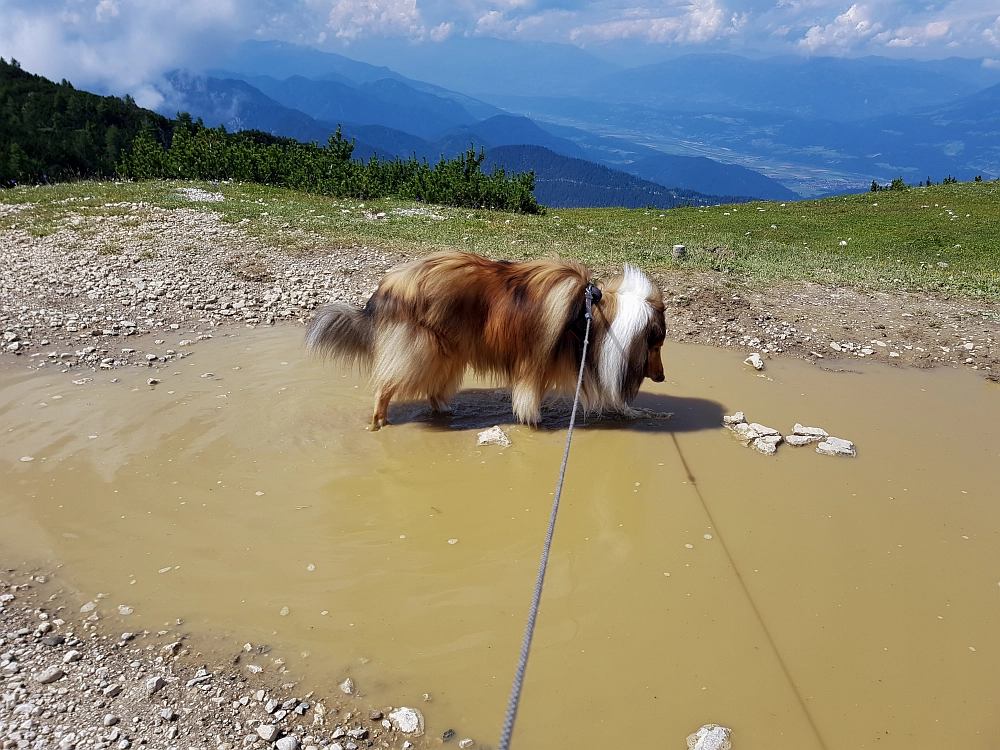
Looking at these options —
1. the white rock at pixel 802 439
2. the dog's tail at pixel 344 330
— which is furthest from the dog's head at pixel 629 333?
the dog's tail at pixel 344 330

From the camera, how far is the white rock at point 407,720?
9.25 ft

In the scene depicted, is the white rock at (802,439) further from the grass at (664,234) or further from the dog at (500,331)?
the grass at (664,234)

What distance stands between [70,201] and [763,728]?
1980cm

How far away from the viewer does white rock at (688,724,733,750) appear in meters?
2.76

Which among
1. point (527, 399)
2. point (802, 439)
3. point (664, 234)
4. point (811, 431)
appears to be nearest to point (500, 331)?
point (527, 399)

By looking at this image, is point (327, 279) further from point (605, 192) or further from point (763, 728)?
point (605, 192)

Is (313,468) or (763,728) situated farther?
(313,468)

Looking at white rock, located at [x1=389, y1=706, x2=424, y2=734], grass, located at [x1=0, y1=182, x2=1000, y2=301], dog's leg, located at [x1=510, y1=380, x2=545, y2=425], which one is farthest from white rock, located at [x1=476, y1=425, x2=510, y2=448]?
grass, located at [x1=0, y1=182, x2=1000, y2=301]

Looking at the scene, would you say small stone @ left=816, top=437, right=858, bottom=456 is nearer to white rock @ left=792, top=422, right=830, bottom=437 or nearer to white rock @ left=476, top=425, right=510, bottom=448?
white rock @ left=792, top=422, right=830, bottom=437

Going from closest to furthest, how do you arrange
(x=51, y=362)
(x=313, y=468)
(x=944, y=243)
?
(x=313, y=468) → (x=51, y=362) → (x=944, y=243)

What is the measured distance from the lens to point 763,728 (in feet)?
9.49

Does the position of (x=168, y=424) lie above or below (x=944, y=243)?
below

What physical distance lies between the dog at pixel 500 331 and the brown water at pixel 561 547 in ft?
1.85

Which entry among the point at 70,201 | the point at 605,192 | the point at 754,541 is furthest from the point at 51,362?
the point at 605,192
